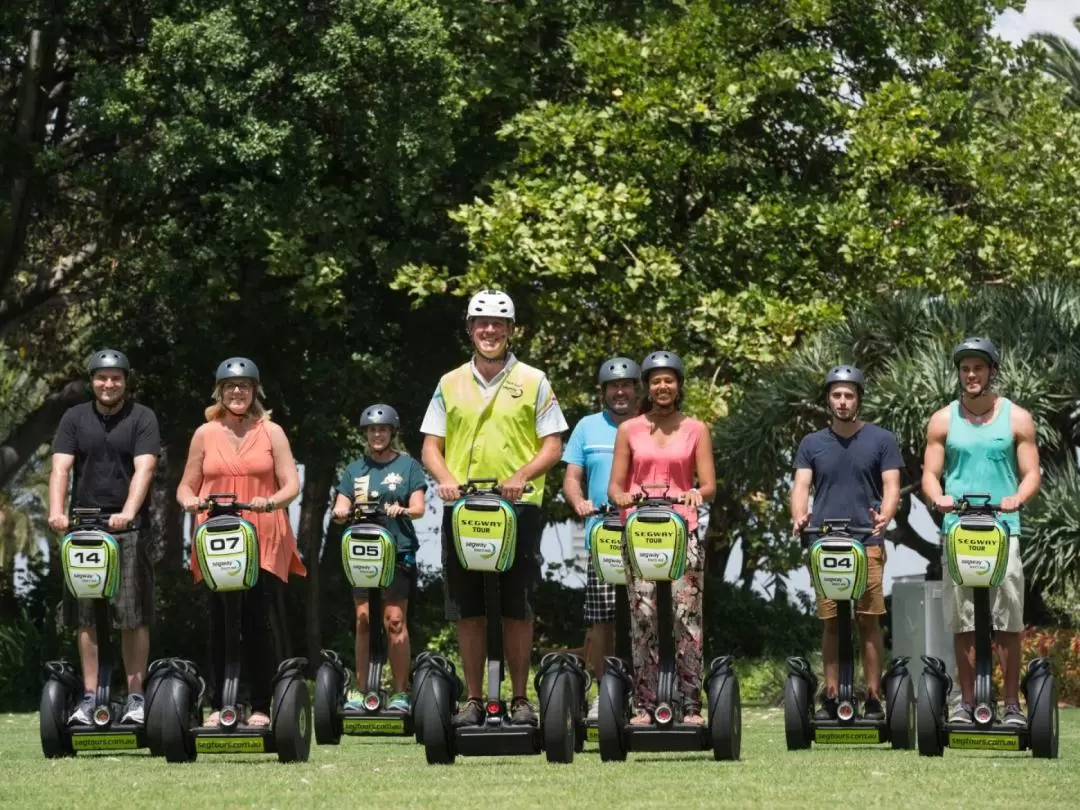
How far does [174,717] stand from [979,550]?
154 inches

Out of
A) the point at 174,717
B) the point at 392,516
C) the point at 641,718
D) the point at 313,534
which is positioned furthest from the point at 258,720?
the point at 313,534

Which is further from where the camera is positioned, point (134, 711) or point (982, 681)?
point (134, 711)

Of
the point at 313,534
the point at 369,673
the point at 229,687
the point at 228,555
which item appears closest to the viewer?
the point at 228,555

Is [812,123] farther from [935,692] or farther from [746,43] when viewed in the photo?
[935,692]

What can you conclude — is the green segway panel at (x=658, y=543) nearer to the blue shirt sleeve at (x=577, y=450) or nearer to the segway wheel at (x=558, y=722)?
the segway wheel at (x=558, y=722)

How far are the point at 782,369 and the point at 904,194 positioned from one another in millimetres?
2734

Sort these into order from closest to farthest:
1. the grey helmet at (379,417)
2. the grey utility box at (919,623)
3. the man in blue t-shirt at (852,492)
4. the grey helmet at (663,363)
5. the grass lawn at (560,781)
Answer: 1. the grass lawn at (560,781)
2. the grey helmet at (663,363)
3. the man in blue t-shirt at (852,492)
4. the grey helmet at (379,417)
5. the grey utility box at (919,623)

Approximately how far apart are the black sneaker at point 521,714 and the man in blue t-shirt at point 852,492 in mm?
1929

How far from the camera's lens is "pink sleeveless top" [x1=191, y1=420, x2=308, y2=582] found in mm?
10320

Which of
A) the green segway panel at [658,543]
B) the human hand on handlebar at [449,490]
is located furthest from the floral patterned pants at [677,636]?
the human hand on handlebar at [449,490]

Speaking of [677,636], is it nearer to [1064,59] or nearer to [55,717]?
[55,717]

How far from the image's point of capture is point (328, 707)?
12258mm

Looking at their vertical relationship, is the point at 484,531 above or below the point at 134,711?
above

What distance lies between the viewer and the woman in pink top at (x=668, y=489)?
9633 millimetres
